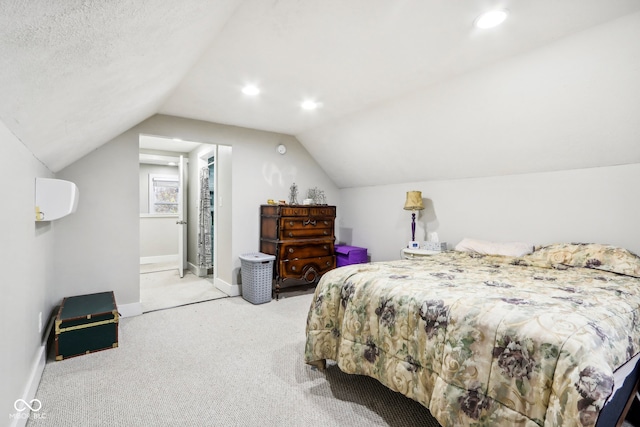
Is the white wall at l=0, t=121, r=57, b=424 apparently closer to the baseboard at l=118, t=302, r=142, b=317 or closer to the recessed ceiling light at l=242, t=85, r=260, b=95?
the baseboard at l=118, t=302, r=142, b=317

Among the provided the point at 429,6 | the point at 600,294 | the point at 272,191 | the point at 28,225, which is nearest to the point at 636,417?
the point at 600,294

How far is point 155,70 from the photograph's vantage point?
1.84 m

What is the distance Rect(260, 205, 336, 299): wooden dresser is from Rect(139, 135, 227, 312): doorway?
988 mm

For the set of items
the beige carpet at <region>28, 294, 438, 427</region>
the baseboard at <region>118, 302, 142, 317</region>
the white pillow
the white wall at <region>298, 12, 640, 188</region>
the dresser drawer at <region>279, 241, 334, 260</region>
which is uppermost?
the white wall at <region>298, 12, 640, 188</region>

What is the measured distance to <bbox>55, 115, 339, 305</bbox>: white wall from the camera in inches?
123

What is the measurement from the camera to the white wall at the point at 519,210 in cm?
254

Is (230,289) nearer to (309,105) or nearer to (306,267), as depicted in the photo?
(306,267)

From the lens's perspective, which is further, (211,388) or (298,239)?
(298,239)

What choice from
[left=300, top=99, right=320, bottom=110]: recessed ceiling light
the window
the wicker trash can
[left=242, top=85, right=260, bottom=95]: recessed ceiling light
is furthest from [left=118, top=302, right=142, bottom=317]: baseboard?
the window

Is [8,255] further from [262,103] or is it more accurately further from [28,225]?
[262,103]

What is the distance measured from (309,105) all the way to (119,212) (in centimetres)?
232

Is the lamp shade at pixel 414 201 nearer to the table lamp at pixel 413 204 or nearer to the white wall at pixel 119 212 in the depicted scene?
the table lamp at pixel 413 204

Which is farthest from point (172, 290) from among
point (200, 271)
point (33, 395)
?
point (33, 395)

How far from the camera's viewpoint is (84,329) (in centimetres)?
252
